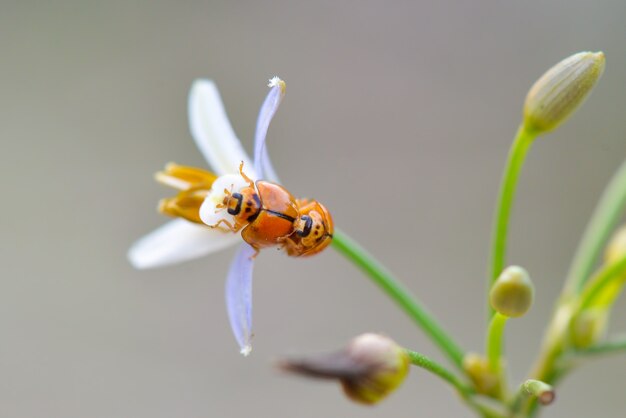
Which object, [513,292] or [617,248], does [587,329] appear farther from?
[513,292]

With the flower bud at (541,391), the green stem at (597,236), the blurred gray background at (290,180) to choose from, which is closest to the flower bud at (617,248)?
the green stem at (597,236)

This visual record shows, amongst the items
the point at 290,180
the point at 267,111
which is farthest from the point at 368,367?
the point at 290,180

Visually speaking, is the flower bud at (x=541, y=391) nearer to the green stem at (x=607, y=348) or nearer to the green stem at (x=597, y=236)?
the green stem at (x=607, y=348)

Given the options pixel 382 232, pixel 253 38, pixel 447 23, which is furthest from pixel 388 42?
pixel 382 232

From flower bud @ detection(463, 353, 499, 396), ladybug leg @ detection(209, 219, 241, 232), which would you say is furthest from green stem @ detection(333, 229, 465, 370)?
ladybug leg @ detection(209, 219, 241, 232)

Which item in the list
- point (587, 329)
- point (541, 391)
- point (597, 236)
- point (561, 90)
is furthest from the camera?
point (597, 236)

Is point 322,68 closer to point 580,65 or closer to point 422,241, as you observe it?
point 422,241
